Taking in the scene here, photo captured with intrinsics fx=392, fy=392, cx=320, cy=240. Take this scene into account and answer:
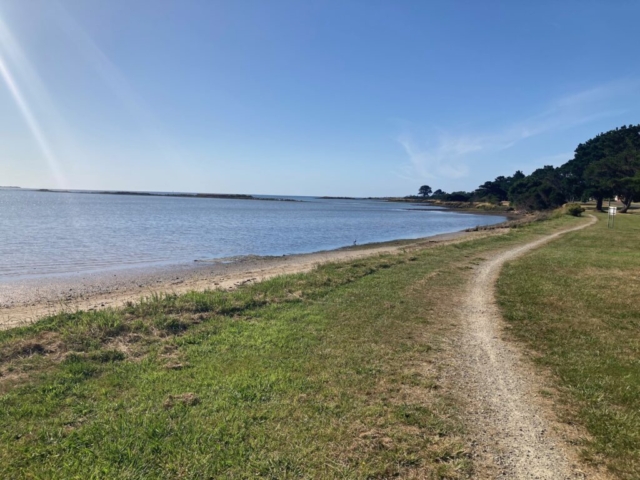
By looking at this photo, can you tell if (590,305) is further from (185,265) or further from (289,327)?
(185,265)

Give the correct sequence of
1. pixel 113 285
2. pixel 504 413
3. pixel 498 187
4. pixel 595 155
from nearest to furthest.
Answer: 1. pixel 504 413
2. pixel 113 285
3. pixel 595 155
4. pixel 498 187

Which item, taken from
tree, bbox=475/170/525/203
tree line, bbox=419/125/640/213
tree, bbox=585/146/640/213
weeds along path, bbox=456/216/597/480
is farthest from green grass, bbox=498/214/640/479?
tree, bbox=475/170/525/203

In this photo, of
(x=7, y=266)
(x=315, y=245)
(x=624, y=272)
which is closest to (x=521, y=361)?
(x=624, y=272)

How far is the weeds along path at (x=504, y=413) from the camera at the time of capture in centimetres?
413

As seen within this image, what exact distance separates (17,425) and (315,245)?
29795mm

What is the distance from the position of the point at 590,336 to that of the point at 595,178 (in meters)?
89.1

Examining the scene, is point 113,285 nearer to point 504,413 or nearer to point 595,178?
point 504,413

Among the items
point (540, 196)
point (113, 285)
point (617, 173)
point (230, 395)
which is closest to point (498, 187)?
point (540, 196)

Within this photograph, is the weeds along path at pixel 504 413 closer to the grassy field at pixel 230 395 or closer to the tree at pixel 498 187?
the grassy field at pixel 230 395

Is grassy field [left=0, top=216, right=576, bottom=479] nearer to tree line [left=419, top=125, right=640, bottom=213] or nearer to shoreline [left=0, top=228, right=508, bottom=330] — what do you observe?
shoreline [left=0, top=228, right=508, bottom=330]

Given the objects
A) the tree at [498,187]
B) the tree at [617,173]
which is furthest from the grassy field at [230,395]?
the tree at [498,187]

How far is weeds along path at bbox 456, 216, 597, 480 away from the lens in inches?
163

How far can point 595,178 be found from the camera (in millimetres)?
80000

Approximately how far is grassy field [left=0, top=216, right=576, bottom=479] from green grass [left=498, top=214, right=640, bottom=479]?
48 cm
